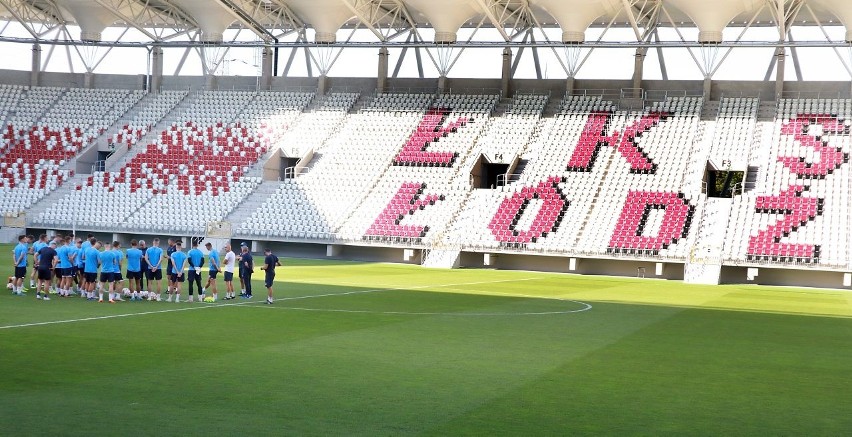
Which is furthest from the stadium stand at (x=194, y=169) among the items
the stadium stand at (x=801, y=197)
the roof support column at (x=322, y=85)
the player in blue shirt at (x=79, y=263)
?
the stadium stand at (x=801, y=197)

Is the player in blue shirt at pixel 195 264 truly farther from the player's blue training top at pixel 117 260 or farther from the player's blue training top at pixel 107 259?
the player's blue training top at pixel 107 259

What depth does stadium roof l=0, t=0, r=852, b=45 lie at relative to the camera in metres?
48.8

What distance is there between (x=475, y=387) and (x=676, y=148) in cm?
4002

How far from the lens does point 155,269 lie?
23.1 meters

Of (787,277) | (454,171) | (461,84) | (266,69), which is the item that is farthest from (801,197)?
(266,69)

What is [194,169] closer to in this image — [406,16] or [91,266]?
[406,16]

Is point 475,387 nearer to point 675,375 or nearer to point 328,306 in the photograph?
point 675,375

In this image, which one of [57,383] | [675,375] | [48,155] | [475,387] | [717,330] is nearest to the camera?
[57,383]

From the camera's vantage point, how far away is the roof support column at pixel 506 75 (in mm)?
57500

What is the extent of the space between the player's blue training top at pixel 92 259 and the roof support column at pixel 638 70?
38759mm

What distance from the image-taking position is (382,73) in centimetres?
5975

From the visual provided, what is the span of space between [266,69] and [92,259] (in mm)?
40550

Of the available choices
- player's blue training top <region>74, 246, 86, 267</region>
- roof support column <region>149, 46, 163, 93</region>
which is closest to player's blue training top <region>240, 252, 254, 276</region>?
player's blue training top <region>74, 246, 86, 267</region>

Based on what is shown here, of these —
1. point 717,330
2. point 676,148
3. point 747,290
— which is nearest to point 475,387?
point 717,330
